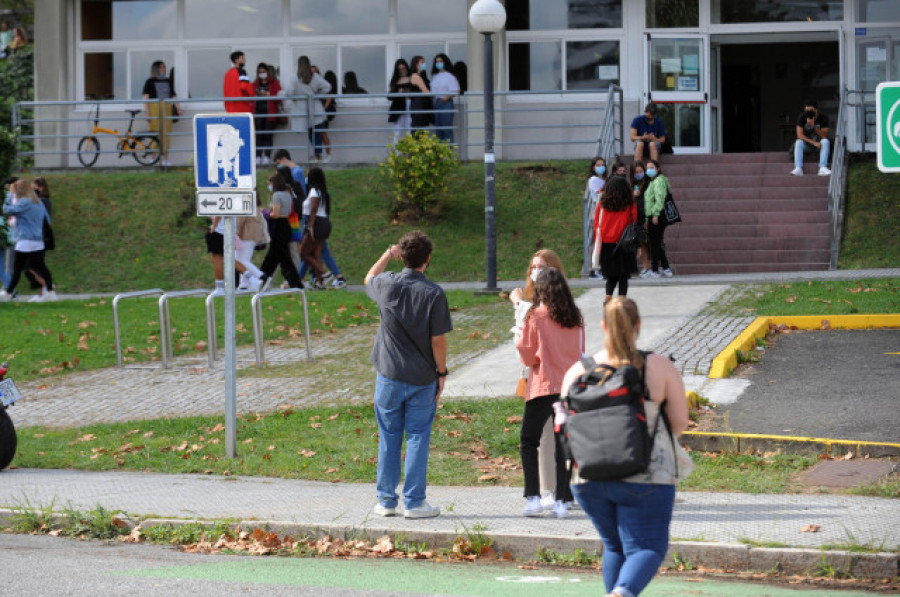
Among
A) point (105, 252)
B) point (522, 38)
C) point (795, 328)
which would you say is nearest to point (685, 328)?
point (795, 328)

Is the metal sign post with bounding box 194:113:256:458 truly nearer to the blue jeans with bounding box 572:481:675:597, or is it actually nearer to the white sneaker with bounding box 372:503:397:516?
the white sneaker with bounding box 372:503:397:516

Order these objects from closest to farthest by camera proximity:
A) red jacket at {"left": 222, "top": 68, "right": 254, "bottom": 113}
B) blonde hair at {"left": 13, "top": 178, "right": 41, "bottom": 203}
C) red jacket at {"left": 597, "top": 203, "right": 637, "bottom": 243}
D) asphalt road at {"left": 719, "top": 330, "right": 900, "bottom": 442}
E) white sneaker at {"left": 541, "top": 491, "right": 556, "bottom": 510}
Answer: white sneaker at {"left": 541, "top": 491, "right": 556, "bottom": 510}, asphalt road at {"left": 719, "top": 330, "right": 900, "bottom": 442}, red jacket at {"left": 597, "top": 203, "right": 637, "bottom": 243}, blonde hair at {"left": 13, "top": 178, "right": 41, "bottom": 203}, red jacket at {"left": 222, "top": 68, "right": 254, "bottom": 113}

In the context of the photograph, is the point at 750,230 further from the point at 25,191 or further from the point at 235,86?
the point at 25,191

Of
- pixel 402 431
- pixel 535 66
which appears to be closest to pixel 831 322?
pixel 402 431

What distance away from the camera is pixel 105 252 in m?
23.5

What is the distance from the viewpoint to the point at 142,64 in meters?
29.4

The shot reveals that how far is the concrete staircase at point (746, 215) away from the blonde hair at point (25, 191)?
10.3 m

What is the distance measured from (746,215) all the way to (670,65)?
637 centimetres

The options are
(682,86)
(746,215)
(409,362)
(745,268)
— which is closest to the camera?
(409,362)

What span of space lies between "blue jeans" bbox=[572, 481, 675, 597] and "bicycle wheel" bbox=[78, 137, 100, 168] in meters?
23.5

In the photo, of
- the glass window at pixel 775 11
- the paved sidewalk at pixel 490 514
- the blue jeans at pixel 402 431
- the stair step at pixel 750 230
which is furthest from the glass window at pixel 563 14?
the blue jeans at pixel 402 431

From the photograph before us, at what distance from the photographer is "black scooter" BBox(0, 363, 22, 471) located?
1014 centimetres

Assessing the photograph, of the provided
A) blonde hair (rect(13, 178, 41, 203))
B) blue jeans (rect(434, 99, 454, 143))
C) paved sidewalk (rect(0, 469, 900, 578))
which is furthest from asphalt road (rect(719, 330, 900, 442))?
blue jeans (rect(434, 99, 454, 143))

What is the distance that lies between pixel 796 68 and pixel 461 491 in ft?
86.4
